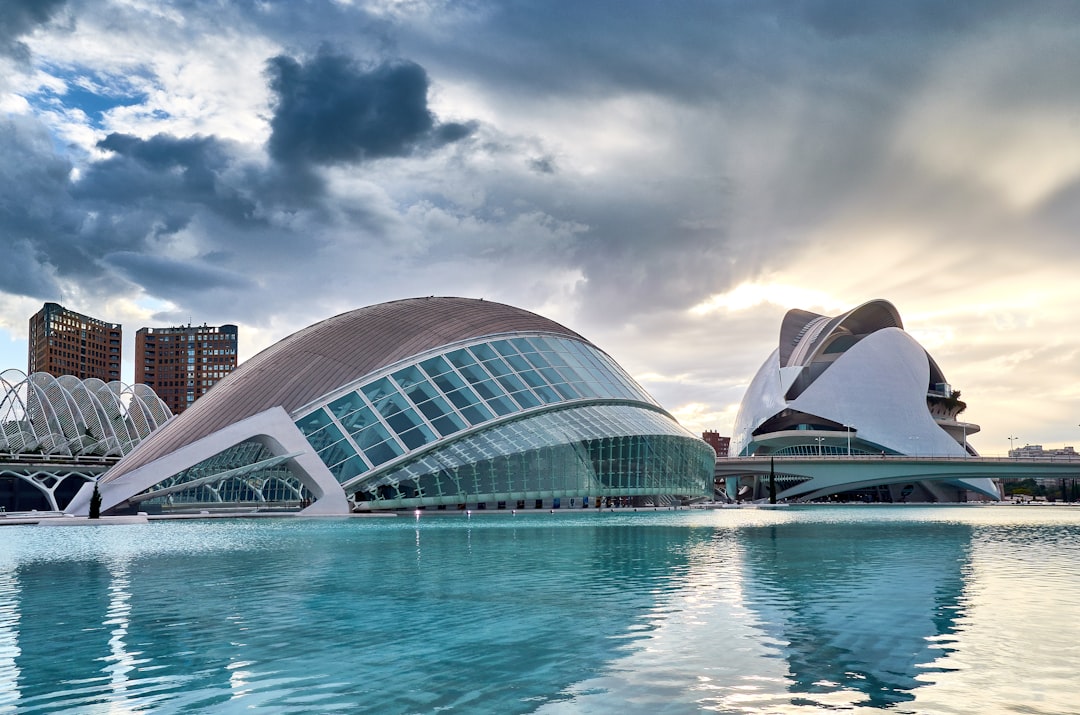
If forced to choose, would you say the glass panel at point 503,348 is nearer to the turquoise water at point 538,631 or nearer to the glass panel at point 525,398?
the glass panel at point 525,398

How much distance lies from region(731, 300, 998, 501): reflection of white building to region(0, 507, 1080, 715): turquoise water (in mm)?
92676

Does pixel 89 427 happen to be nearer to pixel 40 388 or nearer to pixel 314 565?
pixel 40 388

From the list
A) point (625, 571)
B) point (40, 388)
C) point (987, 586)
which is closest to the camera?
point (987, 586)

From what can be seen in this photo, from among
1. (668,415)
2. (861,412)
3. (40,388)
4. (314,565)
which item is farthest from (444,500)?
(861,412)

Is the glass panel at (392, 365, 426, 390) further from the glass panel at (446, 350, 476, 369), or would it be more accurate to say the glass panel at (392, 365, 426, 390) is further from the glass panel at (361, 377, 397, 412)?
the glass panel at (446, 350, 476, 369)

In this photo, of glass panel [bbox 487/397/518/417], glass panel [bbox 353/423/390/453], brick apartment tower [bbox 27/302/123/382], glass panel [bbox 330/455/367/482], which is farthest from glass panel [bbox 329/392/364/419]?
brick apartment tower [bbox 27/302/123/382]

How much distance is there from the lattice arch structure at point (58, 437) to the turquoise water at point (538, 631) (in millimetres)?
56972

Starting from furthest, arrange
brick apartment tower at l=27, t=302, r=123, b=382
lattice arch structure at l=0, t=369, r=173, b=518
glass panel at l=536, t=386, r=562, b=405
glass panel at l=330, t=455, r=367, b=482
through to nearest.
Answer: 1. brick apartment tower at l=27, t=302, r=123, b=382
2. lattice arch structure at l=0, t=369, r=173, b=518
3. glass panel at l=536, t=386, r=562, b=405
4. glass panel at l=330, t=455, r=367, b=482

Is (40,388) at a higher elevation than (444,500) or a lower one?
higher

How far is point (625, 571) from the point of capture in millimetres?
19203

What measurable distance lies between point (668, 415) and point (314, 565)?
47.2 meters

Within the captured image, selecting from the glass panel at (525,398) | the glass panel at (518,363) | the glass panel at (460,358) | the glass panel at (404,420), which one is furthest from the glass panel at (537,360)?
the glass panel at (404,420)

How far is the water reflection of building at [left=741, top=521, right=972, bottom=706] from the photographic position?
9.66 metres

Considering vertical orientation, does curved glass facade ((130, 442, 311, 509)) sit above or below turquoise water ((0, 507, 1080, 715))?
above
